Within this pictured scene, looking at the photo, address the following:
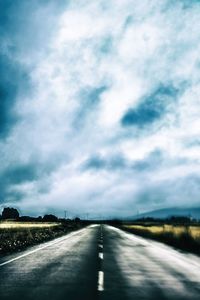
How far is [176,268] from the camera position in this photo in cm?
1373

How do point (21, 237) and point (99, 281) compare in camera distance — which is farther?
point (21, 237)

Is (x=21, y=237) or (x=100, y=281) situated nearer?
(x=100, y=281)

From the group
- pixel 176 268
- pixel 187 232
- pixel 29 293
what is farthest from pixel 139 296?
pixel 187 232

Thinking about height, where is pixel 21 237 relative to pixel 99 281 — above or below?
above

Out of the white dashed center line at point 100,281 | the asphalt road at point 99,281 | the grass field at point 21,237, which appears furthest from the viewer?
the grass field at point 21,237

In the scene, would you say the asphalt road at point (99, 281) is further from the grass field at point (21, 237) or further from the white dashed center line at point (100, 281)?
the grass field at point (21, 237)

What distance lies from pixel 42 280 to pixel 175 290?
3.58 meters

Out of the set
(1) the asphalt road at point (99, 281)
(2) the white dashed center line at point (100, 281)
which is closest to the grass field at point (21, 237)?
(1) the asphalt road at point (99, 281)

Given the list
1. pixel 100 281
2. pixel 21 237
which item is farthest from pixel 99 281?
pixel 21 237

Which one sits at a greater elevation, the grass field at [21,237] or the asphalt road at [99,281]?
the grass field at [21,237]

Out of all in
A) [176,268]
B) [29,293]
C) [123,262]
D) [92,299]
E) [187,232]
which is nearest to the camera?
[92,299]

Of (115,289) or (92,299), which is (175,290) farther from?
(92,299)

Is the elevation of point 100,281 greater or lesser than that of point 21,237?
lesser

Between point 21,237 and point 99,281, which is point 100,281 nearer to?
point 99,281
